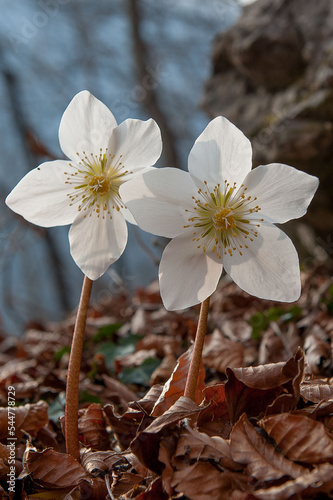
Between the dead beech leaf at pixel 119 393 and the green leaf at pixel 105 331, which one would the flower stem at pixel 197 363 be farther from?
the green leaf at pixel 105 331

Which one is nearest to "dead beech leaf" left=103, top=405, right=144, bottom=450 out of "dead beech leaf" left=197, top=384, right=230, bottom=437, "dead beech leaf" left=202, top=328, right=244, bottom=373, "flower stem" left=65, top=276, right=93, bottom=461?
"flower stem" left=65, top=276, right=93, bottom=461

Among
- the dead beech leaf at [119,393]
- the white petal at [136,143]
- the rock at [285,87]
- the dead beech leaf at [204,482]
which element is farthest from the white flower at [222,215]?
the rock at [285,87]

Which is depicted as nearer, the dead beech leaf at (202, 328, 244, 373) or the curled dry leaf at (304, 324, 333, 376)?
the curled dry leaf at (304, 324, 333, 376)

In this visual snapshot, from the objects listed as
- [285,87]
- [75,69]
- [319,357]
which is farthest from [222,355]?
[75,69]

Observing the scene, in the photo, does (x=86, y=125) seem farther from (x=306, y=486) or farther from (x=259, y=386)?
(x=306, y=486)

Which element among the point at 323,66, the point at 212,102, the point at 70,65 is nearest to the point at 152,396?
the point at 323,66

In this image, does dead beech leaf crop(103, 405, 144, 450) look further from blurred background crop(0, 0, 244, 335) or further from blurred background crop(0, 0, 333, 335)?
blurred background crop(0, 0, 244, 335)
